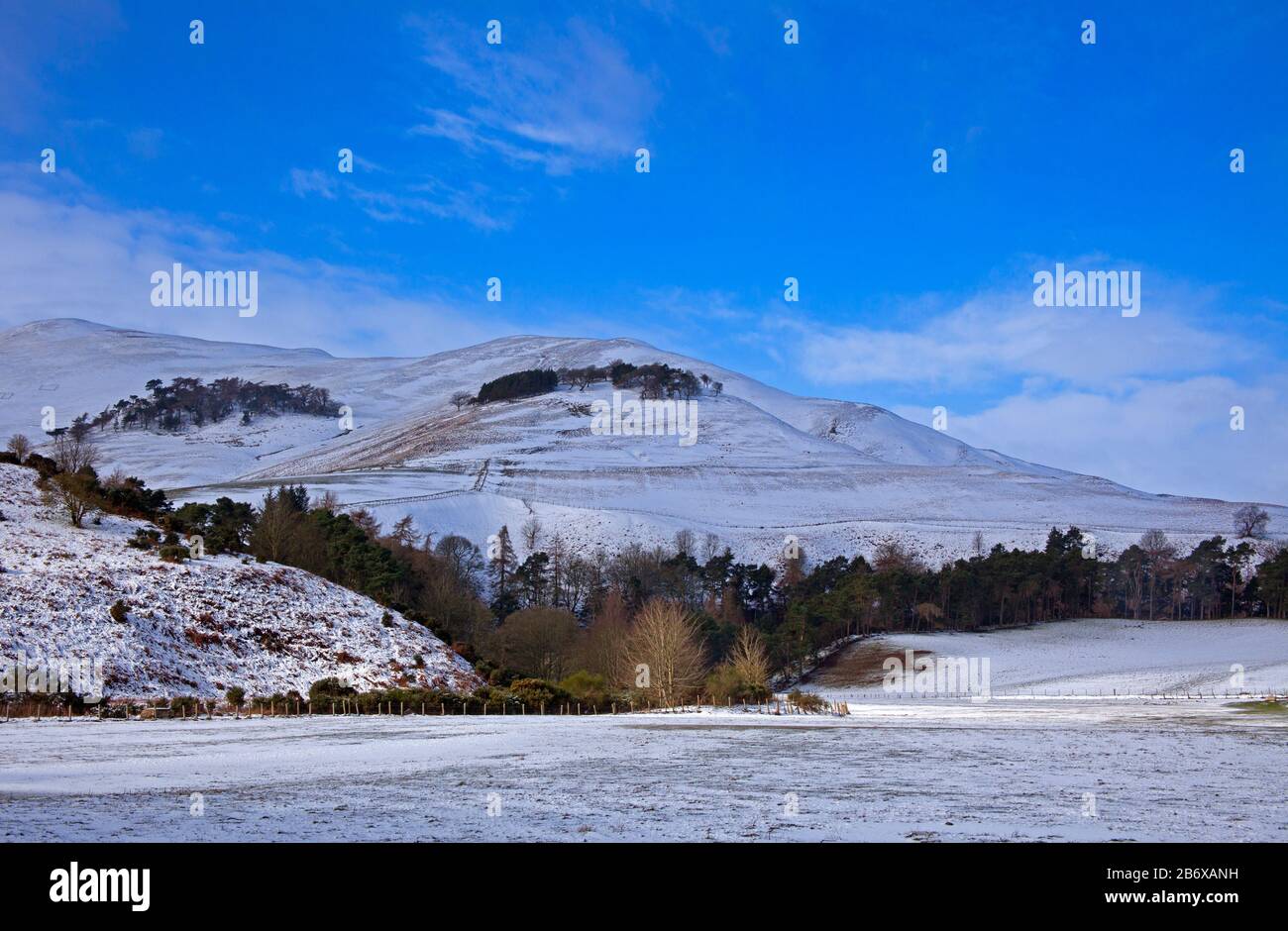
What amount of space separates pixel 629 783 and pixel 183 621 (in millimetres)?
35750

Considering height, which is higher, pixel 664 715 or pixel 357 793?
pixel 357 793

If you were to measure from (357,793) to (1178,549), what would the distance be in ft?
441

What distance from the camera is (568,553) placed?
124250mm

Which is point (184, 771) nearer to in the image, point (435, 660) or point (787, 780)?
point (787, 780)

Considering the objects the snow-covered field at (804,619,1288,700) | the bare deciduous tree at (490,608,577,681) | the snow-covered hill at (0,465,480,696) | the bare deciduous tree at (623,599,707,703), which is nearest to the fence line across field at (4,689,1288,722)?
the bare deciduous tree at (623,599,707,703)

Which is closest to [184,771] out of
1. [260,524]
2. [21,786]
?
[21,786]

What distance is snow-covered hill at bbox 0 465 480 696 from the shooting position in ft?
143

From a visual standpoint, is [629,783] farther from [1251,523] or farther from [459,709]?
[1251,523]

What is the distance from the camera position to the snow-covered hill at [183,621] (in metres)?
43.7

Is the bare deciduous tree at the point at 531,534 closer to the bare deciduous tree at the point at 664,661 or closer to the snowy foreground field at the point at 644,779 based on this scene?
the bare deciduous tree at the point at 664,661

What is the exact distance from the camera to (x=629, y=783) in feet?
60.7
